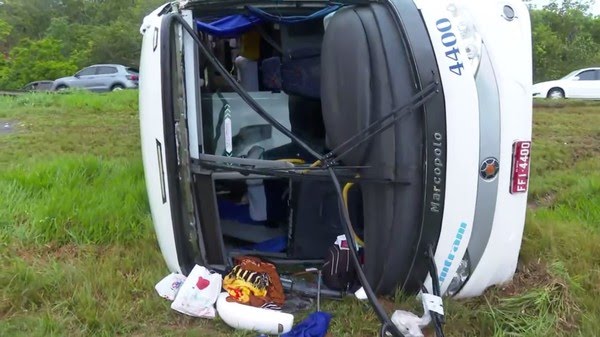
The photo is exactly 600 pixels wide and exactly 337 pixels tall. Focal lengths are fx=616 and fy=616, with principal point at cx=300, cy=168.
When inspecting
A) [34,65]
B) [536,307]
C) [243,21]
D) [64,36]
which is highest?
[64,36]

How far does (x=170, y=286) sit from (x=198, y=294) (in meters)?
0.20

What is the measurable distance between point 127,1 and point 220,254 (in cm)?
4153

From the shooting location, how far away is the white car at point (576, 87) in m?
18.4

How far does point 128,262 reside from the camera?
137 inches

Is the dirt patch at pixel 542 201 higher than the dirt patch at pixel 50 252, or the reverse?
the dirt patch at pixel 50 252

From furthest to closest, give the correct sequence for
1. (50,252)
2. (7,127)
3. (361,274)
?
1. (7,127)
2. (50,252)
3. (361,274)

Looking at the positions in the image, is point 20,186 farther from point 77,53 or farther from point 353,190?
point 77,53

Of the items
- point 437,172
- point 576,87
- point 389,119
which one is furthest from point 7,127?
point 576,87

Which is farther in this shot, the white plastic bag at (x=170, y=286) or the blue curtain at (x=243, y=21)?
the blue curtain at (x=243, y=21)

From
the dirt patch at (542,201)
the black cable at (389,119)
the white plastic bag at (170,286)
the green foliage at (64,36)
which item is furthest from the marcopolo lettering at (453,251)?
the green foliage at (64,36)

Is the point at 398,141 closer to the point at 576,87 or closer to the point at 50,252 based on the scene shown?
the point at 50,252

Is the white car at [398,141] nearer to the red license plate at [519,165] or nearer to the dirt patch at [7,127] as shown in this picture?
the red license plate at [519,165]

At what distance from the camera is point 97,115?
35.0 feet

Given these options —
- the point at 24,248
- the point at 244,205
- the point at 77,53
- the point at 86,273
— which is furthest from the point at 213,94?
the point at 77,53
